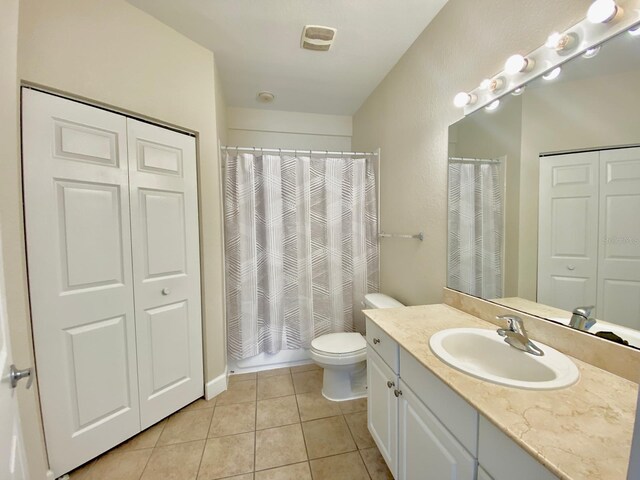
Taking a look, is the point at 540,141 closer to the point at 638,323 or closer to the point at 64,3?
the point at 638,323

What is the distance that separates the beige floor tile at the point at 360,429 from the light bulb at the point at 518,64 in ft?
6.52

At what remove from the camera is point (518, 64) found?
0.99 meters

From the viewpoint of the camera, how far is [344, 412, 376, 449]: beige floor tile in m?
1.48

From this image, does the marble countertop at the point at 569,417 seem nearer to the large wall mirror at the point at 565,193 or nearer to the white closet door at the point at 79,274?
the large wall mirror at the point at 565,193

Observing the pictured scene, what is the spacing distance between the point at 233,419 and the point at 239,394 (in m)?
0.26

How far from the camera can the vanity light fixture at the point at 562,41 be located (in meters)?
0.86

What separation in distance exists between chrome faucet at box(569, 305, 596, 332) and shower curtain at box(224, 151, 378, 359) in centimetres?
151

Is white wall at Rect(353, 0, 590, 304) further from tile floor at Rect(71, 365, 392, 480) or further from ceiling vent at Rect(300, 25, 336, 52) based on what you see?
tile floor at Rect(71, 365, 392, 480)

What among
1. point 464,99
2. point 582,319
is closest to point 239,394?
point 582,319

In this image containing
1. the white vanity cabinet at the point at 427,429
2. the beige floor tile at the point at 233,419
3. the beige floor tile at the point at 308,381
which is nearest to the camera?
the white vanity cabinet at the point at 427,429

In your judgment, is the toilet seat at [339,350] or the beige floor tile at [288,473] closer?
the beige floor tile at [288,473]

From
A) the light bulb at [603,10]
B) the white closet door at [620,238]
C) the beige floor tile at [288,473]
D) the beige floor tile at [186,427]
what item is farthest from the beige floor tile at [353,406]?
the light bulb at [603,10]

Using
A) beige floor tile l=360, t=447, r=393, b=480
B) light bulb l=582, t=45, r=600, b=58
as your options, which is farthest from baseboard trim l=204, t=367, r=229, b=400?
light bulb l=582, t=45, r=600, b=58

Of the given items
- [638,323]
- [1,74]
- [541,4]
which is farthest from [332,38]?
[638,323]
